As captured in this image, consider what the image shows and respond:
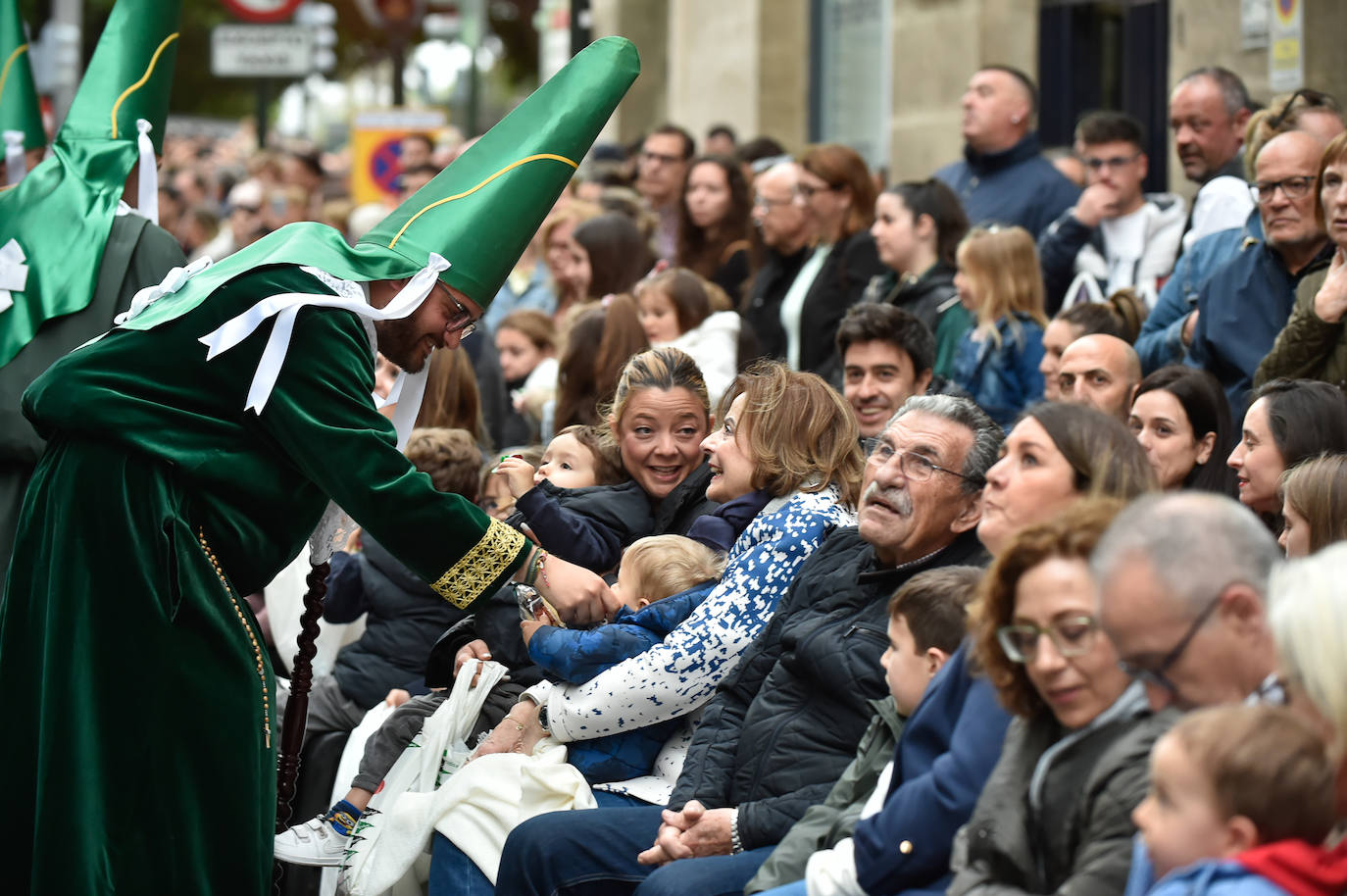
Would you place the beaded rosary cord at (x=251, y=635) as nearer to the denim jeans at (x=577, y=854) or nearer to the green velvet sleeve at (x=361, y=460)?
the green velvet sleeve at (x=361, y=460)

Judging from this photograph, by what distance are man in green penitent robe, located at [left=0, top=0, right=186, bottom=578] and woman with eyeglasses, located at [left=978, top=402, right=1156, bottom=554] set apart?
3.19 metres

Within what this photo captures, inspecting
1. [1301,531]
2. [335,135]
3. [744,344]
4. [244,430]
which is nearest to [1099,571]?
[1301,531]

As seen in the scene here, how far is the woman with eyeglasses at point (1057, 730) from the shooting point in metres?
3.13

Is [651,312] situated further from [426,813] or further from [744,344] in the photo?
[426,813]

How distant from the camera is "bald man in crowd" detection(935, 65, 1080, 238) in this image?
28.7 ft

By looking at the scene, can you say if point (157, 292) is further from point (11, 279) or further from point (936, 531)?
point (936, 531)

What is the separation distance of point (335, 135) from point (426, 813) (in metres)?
41.9

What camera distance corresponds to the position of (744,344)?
779cm

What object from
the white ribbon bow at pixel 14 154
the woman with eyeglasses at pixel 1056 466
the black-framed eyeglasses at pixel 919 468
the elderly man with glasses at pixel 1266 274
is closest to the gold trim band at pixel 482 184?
the black-framed eyeglasses at pixel 919 468

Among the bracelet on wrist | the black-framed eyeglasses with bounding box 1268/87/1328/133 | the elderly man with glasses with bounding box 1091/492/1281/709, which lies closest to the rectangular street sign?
the black-framed eyeglasses with bounding box 1268/87/1328/133

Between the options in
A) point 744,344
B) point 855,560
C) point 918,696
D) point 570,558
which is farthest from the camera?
point 744,344

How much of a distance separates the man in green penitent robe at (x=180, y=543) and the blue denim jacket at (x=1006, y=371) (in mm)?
3139

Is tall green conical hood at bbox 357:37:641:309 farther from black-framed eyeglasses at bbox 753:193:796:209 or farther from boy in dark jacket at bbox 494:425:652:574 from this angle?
black-framed eyeglasses at bbox 753:193:796:209

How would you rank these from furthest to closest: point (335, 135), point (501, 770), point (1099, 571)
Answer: point (335, 135) → point (501, 770) → point (1099, 571)
